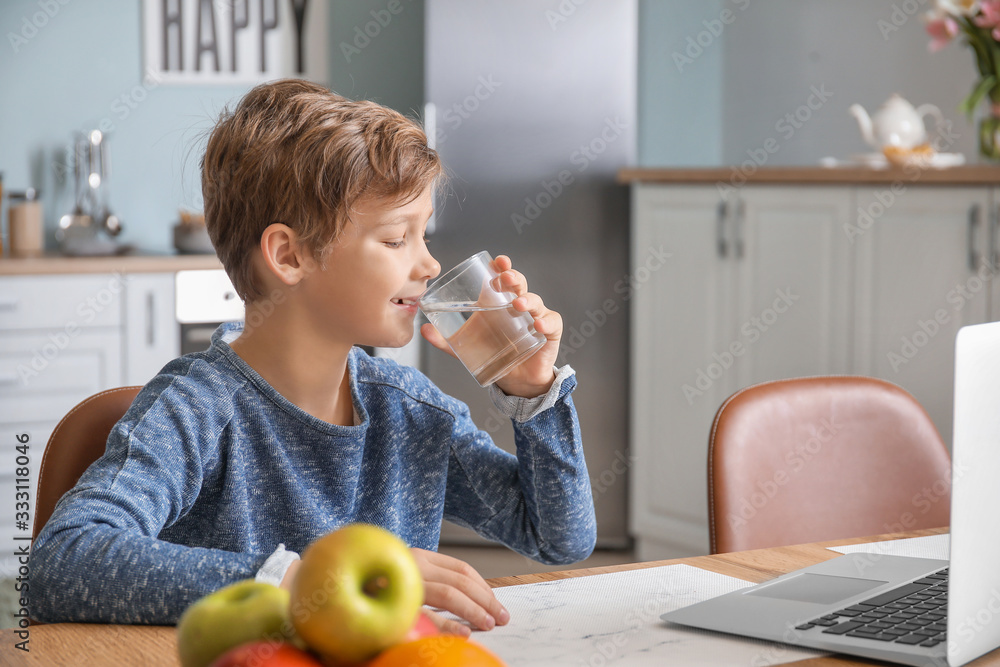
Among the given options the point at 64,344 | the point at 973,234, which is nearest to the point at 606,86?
the point at 973,234

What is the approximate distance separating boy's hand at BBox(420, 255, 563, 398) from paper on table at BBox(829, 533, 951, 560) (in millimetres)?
309

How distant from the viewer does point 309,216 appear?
100 centimetres

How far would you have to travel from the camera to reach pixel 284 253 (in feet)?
3.38

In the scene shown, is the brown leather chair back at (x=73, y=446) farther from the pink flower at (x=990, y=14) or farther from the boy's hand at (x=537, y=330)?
the pink flower at (x=990, y=14)

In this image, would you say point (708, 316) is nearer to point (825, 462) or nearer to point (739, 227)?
point (739, 227)

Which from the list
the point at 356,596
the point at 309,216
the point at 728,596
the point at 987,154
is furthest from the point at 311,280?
the point at 987,154

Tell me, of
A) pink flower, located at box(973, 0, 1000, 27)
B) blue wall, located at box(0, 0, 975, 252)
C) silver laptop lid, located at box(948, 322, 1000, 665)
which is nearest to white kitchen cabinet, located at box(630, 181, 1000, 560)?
pink flower, located at box(973, 0, 1000, 27)

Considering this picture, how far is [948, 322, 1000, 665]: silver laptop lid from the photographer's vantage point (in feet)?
2.01

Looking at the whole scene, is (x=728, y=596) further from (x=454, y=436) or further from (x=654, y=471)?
(x=654, y=471)

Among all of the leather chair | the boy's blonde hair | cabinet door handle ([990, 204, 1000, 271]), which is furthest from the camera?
cabinet door handle ([990, 204, 1000, 271])

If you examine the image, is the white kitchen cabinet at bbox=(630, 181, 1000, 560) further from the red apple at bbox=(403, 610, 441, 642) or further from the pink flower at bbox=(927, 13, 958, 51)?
the red apple at bbox=(403, 610, 441, 642)

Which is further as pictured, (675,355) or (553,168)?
(553,168)

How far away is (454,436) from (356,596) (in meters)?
0.70

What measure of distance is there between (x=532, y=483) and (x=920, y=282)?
4.80 ft
